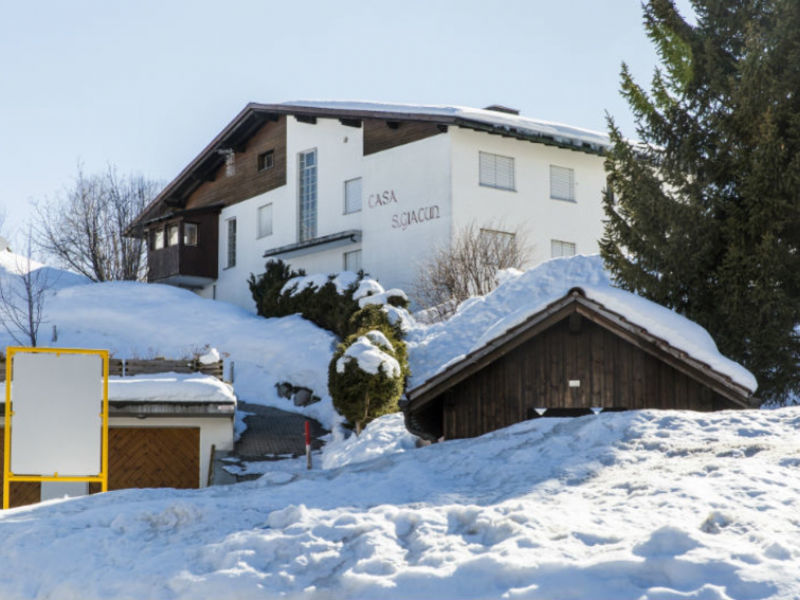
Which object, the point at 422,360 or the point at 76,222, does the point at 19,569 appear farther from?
the point at 76,222

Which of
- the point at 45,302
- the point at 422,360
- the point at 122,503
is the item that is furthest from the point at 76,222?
the point at 122,503

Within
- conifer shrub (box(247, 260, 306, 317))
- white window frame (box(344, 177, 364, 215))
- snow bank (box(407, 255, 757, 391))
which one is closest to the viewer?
snow bank (box(407, 255, 757, 391))

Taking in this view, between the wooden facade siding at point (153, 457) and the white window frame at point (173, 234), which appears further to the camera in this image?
the white window frame at point (173, 234)

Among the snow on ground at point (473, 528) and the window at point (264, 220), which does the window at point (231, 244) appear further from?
the snow on ground at point (473, 528)

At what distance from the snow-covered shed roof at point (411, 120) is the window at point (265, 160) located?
41.6 inches

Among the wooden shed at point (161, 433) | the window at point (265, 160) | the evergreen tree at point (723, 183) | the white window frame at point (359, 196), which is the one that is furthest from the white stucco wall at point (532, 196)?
the evergreen tree at point (723, 183)

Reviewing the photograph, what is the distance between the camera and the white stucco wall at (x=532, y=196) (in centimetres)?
3031

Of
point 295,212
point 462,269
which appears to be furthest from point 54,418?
point 295,212

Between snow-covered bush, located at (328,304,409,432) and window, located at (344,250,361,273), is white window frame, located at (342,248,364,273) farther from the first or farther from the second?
snow-covered bush, located at (328,304,409,432)

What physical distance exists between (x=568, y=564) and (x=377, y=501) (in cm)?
227

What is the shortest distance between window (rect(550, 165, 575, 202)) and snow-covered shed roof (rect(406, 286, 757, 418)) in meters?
19.1

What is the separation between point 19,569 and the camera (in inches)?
286

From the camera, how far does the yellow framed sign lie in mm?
12078

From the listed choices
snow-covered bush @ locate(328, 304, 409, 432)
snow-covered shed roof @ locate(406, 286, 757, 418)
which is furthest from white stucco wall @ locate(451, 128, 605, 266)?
snow-covered shed roof @ locate(406, 286, 757, 418)
